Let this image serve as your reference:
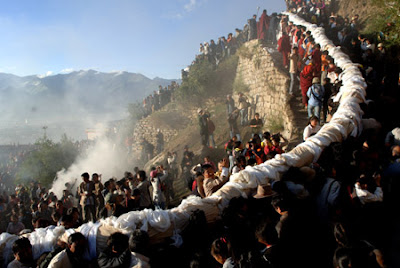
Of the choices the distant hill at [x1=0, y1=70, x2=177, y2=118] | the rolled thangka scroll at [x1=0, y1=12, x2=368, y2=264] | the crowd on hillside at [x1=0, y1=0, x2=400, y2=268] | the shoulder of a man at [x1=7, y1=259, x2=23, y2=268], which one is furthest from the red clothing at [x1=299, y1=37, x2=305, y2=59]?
the distant hill at [x1=0, y1=70, x2=177, y2=118]

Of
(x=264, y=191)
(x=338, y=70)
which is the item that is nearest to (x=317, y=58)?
(x=338, y=70)

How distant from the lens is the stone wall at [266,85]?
1126 centimetres

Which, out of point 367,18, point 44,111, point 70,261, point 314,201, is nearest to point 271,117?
point 367,18

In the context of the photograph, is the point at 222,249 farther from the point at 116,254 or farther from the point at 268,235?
the point at 116,254

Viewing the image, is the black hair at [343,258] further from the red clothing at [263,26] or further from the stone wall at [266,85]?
the red clothing at [263,26]

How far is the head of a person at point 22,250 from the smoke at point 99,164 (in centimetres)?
1670

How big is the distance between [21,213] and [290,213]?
9.45 meters

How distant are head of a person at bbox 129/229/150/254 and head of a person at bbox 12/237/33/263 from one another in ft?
4.38

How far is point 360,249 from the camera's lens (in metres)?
2.33

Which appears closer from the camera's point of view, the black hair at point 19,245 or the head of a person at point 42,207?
the black hair at point 19,245

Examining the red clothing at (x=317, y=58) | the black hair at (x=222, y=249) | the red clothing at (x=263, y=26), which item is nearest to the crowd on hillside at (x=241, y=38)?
the red clothing at (x=263, y=26)

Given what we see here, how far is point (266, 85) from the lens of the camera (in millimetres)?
13641

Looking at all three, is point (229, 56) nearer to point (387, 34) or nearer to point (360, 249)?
point (387, 34)

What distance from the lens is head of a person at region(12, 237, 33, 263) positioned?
342 cm
